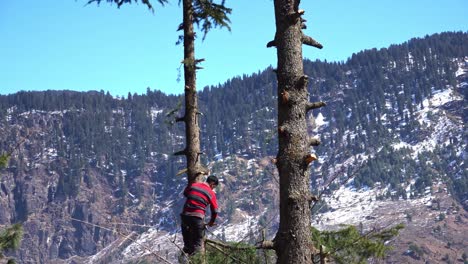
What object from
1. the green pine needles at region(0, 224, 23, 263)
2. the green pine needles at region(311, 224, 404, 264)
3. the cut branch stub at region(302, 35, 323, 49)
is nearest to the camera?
the cut branch stub at region(302, 35, 323, 49)

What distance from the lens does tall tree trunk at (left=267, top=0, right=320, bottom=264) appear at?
4.60 metres

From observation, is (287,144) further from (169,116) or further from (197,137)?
(169,116)

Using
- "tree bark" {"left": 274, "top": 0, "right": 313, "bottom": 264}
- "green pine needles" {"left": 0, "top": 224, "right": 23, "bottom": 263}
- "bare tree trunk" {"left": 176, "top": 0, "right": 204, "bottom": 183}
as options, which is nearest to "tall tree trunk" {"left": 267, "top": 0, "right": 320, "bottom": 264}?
"tree bark" {"left": 274, "top": 0, "right": 313, "bottom": 264}

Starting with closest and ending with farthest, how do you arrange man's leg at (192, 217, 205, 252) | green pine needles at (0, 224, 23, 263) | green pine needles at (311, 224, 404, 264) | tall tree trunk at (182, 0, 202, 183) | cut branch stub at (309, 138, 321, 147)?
cut branch stub at (309, 138, 321, 147) → man's leg at (192, 217, 205, 252) → tall tree trunk at (182, 0, 202, 183) → green pine needles at (311, 224, 404, 264) → green pine needles at (0, 224, 23, 263)

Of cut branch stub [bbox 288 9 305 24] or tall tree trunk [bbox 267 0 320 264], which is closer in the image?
tall tree trunk [bbox 267 0 320 264]

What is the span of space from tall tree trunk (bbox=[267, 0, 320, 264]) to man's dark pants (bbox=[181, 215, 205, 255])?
2.92 metres

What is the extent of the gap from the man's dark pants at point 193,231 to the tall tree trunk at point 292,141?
115 inches

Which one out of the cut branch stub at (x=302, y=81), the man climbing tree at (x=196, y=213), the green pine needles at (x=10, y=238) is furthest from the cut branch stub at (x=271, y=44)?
the green pine needles at (x=10, y=238)

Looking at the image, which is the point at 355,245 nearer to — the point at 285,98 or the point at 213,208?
the point at 213,208

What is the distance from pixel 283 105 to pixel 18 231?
30.6 feet

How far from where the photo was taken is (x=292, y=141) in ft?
15.5

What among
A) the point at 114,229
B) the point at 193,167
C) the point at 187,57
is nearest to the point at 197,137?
the point at 193,167

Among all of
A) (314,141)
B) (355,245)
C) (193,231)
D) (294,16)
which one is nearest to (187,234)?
(193,231)

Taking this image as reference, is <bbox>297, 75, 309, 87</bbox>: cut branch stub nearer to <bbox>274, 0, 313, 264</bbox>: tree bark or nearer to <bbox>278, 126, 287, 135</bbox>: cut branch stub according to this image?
<bbox>274, 0, 313, 264</bbox>: tree bark
